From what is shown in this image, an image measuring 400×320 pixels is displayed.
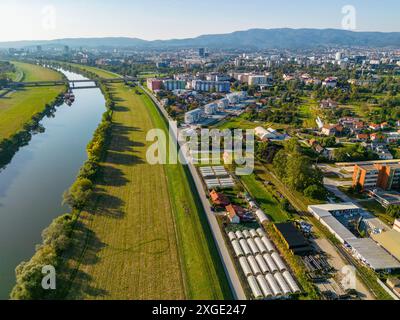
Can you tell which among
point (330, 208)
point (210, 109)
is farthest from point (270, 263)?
point (210, 109)

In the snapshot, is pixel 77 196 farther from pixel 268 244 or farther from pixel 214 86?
pixel 214 86

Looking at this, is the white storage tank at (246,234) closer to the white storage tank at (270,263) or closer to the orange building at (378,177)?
the white storage tank at (270,263)

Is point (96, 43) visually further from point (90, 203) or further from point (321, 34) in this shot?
point (90, 203)

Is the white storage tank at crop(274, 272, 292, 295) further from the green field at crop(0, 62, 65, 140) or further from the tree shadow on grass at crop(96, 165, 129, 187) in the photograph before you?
the green field at crop(0, 62, 65, 140)

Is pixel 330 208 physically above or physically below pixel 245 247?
above
